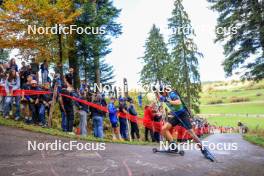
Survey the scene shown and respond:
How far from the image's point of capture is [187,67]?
4372 cm

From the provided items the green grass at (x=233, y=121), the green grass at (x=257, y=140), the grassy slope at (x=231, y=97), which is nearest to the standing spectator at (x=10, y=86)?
the green grass at (x=257, y=140)

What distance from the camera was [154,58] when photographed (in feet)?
180

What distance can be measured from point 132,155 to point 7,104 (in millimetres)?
6680

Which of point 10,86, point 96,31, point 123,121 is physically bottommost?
point 123,121

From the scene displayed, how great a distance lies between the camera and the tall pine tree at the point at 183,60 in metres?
43.5

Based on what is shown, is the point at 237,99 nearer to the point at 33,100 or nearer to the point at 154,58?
the point at 154,58

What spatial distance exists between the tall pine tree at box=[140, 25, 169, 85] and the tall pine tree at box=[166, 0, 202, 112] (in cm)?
898

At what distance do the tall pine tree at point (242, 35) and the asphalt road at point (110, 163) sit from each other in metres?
14.7

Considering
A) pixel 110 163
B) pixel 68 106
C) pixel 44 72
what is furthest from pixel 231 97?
pixel 110 163

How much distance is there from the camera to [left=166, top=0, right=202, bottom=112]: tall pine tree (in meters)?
43.5

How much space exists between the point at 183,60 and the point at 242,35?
61.1 ft

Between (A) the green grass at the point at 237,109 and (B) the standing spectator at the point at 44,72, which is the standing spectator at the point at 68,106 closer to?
(B) the standing spectator at the point at 44,72

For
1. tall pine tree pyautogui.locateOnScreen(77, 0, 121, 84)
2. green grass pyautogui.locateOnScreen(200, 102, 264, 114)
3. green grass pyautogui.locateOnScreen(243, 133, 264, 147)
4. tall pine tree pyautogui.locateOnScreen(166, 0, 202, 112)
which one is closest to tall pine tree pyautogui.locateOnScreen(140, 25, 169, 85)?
tall pine tree pyautogui.locateOnScreen(166, 0, 202, 112)

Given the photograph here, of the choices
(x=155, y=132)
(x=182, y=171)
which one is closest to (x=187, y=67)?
(x=155, y=132)
